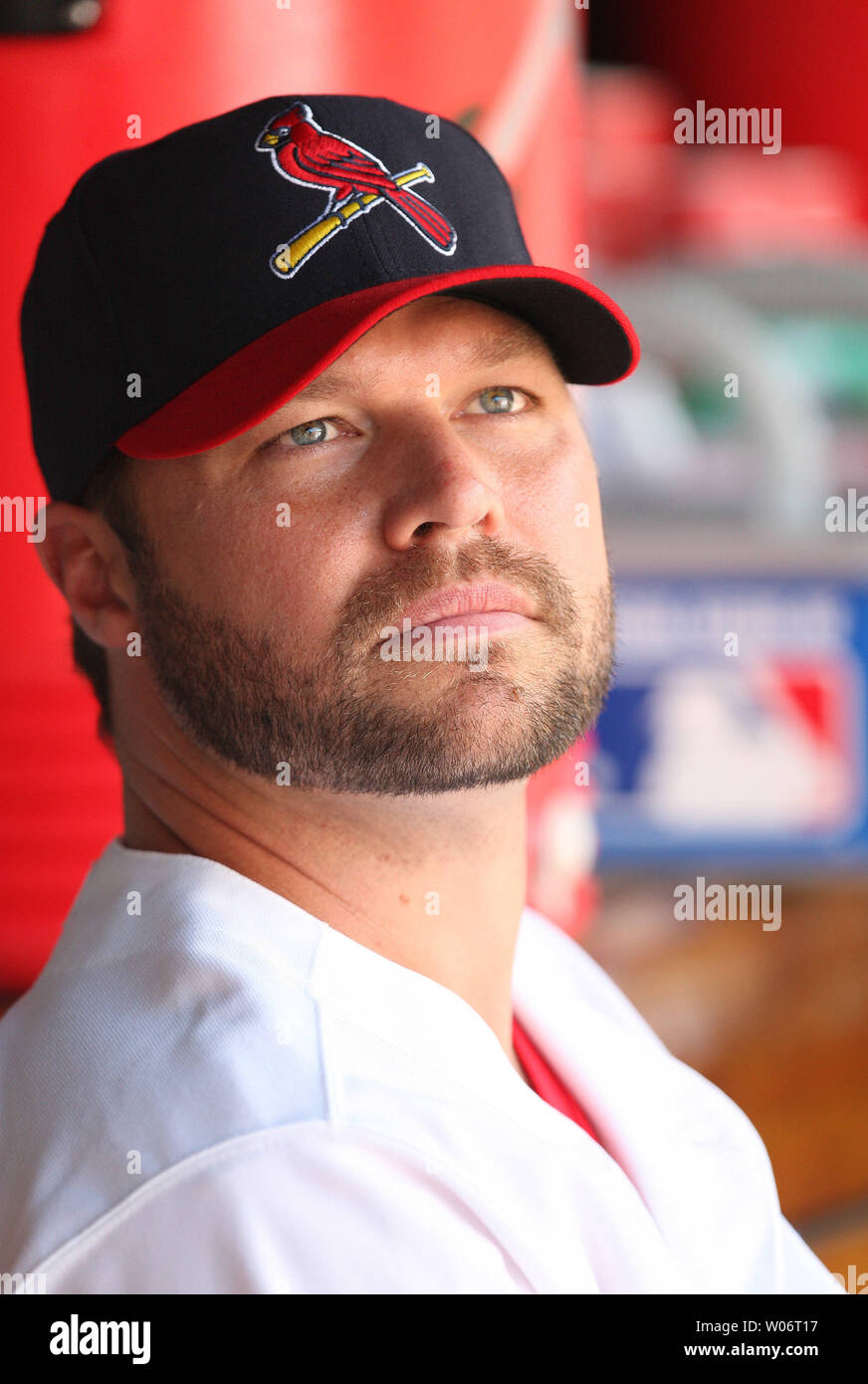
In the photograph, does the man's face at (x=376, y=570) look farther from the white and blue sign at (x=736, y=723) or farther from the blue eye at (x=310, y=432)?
the white and blue sign at (x=736, y=723)

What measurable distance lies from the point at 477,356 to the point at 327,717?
167mm

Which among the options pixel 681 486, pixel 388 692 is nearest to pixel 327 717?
pixel 388 692

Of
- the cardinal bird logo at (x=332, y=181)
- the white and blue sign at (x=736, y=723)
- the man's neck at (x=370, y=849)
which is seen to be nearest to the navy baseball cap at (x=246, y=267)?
the cardinal bird logo at (x=332, y=181)

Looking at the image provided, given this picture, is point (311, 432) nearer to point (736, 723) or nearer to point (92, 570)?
point (92, 570)

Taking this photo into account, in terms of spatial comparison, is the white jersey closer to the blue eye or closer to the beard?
the beard

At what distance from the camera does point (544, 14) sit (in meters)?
1.04

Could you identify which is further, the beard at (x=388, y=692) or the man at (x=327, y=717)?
the beard at (x=388, y=692)

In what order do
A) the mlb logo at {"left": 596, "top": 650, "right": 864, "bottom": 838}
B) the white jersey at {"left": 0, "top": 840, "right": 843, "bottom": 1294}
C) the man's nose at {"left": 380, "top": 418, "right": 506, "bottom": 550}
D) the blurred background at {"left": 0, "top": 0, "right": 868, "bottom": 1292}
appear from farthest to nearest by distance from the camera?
the mlb logo at {"left": 596, "top": 650, "right": 864, "bottom": 838}, the blurred background at {"left": 0, "top": 0, "right": 868, "bottom": 1292}, the man's nose at {"left": 380, "top": 418, "right": 506, "bottom": 550}, the white jersey at {"left": 0, "top": 840, "right": 843, "bottom": 1294}

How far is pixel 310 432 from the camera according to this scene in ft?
1.99

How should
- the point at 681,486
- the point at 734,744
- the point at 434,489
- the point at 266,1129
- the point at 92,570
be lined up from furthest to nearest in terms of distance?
the point at 681,486 < the point at 734,744 < the point at 92,570 < the point at 434,489 < the point at 266,1129

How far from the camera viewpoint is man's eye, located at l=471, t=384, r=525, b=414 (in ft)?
2.10

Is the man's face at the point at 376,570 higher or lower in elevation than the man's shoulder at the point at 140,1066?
higher

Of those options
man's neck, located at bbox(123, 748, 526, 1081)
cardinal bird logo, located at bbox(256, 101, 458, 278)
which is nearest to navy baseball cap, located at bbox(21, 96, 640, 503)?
cardinal bird logo, located at bbox(256, 101, 458, 278)

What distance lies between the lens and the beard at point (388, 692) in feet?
1.91
